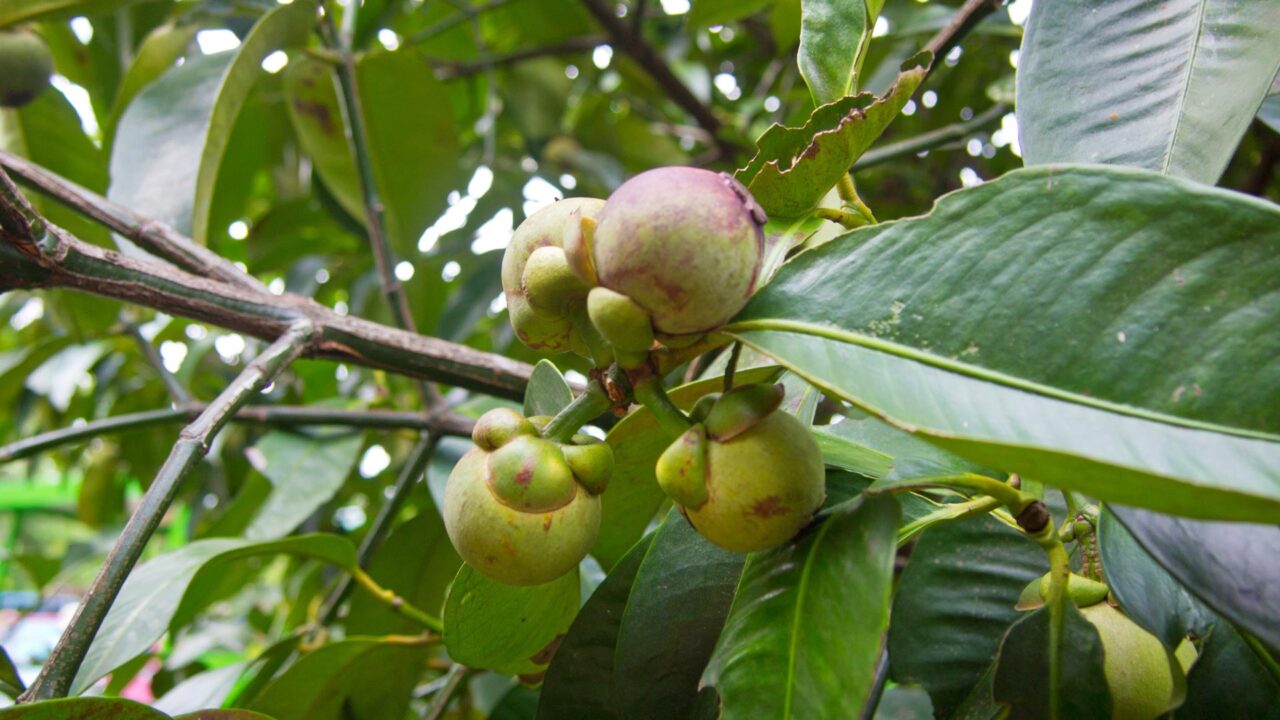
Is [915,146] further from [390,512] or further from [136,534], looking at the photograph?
[136,534]

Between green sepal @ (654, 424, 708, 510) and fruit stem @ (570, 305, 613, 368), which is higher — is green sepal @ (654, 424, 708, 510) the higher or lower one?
the lower one

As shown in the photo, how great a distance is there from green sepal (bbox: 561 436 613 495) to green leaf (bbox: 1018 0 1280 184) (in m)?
0.33

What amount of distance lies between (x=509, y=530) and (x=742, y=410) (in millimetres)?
148

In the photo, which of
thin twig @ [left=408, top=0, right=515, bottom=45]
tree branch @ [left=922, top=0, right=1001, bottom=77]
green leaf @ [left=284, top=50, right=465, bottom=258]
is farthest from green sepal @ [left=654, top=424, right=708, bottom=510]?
thin twig @ [left=408, top=0, right=515, bottom=45]

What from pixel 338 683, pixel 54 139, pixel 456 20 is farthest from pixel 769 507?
pixel 456 20

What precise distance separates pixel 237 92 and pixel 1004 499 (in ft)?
3.36

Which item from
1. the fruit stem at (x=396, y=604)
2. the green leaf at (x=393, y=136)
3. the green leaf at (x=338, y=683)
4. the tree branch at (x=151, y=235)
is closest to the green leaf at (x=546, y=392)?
the tree branch at (x=151, y=235)

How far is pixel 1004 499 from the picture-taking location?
55cm

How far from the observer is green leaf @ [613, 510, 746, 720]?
2.07 ft

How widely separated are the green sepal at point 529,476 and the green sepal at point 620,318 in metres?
0.08

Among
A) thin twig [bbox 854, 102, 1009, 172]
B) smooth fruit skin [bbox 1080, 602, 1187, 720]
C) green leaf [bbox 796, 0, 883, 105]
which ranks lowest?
smooth fruit skin [bbox 1080, 602, 1187, 720]

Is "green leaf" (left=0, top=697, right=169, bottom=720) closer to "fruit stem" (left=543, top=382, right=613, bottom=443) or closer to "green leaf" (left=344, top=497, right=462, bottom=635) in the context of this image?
"fruit stem" (left=543, top=382, right=613, bottom=443)

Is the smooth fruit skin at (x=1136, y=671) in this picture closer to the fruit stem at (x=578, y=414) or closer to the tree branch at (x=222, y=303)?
the fruit stem at (x=578, y=414)

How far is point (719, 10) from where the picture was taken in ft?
5.97
